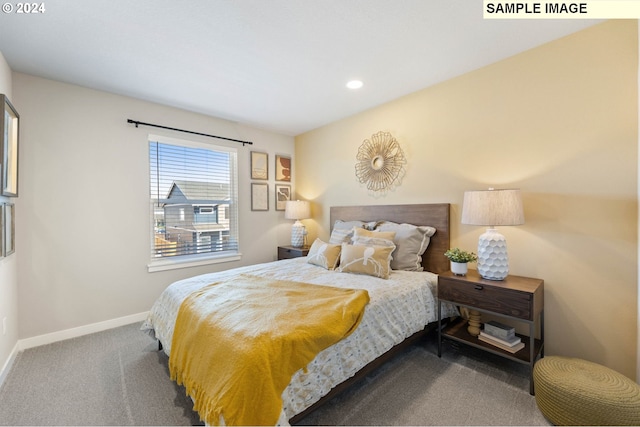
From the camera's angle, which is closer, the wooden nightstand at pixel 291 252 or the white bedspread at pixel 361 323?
the white bedspread at pixel 361 323

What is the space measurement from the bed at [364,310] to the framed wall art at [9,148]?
4.66 feet

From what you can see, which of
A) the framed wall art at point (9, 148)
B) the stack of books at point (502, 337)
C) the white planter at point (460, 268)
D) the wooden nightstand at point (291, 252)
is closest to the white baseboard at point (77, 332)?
the framed wall art at point (9, 148)

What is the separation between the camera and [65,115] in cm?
262

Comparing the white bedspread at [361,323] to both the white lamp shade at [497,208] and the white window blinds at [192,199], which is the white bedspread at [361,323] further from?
the white window blinds at [192,199]

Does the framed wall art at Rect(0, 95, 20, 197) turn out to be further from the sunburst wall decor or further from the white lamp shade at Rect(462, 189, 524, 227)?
the white lamp shade at Rect(462, 189, 524, 227)

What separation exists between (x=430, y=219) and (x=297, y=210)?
1.94 meters

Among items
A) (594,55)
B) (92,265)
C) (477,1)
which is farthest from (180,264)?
(594,55)

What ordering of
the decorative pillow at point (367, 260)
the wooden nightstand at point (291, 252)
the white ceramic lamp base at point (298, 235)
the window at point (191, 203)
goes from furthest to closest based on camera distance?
the white ceramic lamp base at point (298, 235) < the wooden nightstand at point (291, 252) < the window at point (191, 203) < the decorative pillow at point (367, 260)

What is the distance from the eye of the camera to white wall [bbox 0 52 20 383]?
6.63 feet

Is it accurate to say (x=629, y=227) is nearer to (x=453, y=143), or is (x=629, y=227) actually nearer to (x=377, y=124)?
(x=453, y=143)

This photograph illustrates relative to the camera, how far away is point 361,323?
172 cm

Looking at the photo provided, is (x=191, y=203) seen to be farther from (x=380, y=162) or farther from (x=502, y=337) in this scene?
(x=502, y=337)

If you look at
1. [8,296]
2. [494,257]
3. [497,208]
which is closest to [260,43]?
[497,208]

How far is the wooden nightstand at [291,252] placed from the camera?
3748 millimetres
